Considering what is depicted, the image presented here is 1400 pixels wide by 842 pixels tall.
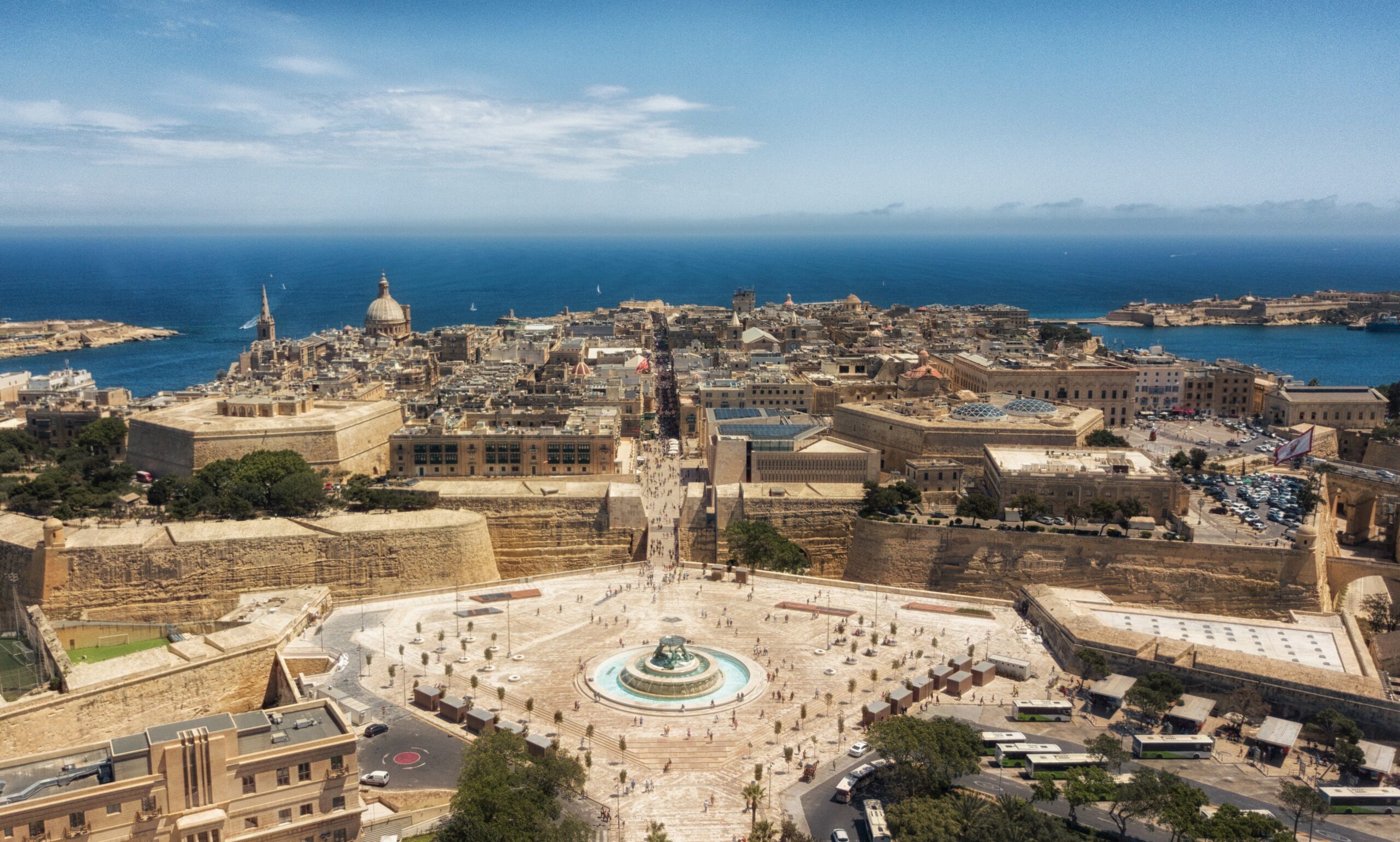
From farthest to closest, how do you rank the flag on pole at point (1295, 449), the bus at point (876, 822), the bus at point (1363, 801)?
the flag on pole at point (1295, 449)
the bus at point (1363, 801)
the bus at point (876, 822)

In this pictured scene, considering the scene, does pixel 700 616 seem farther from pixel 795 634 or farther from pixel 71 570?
pixel 71 570

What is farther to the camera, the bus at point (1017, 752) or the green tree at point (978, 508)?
the green tree at point (978, 508)

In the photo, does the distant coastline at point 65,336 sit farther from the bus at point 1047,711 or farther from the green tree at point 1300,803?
the green tree at point 1300,803

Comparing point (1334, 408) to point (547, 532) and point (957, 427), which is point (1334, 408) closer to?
point (957, 427)

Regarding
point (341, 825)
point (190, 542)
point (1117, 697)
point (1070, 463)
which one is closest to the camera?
point (341, 825)

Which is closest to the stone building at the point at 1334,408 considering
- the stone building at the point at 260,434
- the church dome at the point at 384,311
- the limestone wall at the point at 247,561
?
the limestone wall at the point at 247,561

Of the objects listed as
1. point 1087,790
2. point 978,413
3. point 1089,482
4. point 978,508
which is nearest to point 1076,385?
point 978,413

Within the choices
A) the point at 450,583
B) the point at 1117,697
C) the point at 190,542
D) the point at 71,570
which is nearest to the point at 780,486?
the point at 450,583
